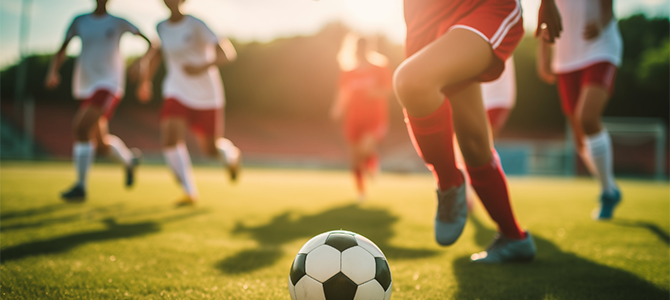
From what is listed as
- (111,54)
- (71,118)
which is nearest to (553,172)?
(111,54)

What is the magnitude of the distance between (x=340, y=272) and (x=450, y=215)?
708 mm

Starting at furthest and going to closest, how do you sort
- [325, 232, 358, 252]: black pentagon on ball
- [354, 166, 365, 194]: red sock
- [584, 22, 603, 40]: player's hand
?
[354, 166, 365, 194]: red sock
[584, 22, 603, 40]: player's hand
[325, 232, 358, 252]: black pentagon on ball

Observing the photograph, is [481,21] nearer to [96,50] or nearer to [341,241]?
[341,241]

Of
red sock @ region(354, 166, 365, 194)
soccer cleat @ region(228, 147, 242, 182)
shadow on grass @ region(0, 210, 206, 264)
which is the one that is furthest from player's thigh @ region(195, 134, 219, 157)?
red sock @ region(354, 166, 365, 194)

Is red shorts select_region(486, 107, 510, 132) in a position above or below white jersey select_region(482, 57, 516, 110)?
below

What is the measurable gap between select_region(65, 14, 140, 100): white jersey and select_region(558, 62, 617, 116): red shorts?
13.8 feet

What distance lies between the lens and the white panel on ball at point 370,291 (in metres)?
1.26

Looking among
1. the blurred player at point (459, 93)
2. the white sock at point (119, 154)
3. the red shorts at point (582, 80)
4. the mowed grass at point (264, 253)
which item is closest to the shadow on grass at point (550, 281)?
the mowed grass at point (264, 253)

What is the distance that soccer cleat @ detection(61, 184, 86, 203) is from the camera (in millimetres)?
4027

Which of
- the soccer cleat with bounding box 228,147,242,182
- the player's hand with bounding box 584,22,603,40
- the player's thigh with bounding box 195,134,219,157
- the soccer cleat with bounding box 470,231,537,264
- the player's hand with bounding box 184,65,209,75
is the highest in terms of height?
the player's hand with bounding box 584,22,603,40

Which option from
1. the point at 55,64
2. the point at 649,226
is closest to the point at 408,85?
the point at 649,226

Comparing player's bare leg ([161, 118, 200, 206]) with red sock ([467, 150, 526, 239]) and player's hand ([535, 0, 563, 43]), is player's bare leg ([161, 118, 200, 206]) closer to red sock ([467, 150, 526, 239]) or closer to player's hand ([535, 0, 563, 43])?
red sock ([467, 150, 526, 239])

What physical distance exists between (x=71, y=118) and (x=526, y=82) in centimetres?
3186

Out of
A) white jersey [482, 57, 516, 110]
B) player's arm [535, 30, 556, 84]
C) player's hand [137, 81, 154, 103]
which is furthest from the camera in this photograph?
player's hand [137, 81, 154, 103]
